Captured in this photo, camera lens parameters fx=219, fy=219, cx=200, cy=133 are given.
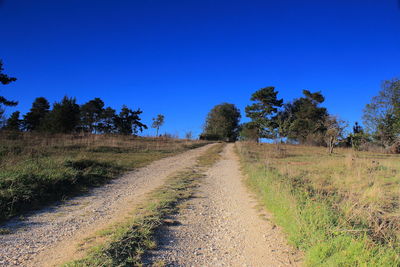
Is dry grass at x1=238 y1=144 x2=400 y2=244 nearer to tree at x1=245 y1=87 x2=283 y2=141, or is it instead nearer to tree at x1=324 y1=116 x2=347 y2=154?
tree at x1=324 y1=116 x2=347 y2=154

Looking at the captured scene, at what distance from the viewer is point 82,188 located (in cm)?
669

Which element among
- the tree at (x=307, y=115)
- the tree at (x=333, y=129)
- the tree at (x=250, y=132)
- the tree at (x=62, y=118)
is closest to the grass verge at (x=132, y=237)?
the tree at (x=333, y=129)

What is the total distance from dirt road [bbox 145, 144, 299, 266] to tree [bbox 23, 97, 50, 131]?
50431mm

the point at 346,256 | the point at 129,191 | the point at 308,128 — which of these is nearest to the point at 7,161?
the point at 129,191

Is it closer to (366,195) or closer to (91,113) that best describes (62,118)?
(91,113)

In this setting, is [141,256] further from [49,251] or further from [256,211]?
[256,211]

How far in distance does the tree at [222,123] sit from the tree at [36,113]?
37.0m

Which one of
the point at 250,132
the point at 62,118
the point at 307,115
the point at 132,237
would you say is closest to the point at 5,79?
the point at 62,118

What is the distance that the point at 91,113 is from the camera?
4278 cm

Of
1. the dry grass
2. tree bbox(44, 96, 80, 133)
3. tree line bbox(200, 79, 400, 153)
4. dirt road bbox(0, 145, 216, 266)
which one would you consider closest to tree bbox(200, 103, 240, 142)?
tree line bbox(200, 79, 400, 153)

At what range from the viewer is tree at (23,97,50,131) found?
44125mm

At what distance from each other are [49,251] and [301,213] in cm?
390

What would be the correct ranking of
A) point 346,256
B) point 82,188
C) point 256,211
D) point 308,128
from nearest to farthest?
point 346,256
point 256,211
point 82,188
point 308,128

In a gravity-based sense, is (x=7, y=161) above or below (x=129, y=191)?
above
